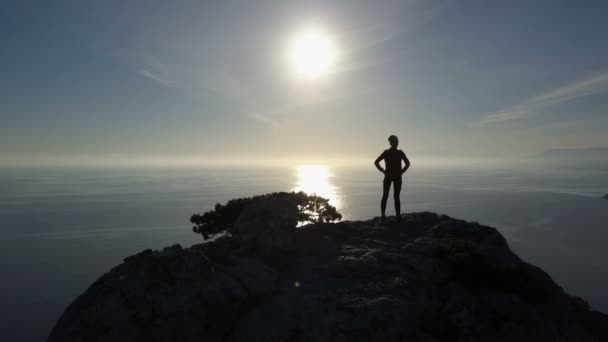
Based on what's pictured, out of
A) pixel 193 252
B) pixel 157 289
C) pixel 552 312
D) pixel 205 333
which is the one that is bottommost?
pixel 552 312

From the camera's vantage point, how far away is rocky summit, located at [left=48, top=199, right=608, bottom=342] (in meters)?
8.99

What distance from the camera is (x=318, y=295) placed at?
10.4m

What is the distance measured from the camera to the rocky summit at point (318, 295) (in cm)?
899

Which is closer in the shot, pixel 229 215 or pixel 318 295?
pixel 318 295

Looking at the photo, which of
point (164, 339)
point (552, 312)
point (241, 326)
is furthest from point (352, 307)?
point (552, 312)

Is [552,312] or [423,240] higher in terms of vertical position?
[423,240]

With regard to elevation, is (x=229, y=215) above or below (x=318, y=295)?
above

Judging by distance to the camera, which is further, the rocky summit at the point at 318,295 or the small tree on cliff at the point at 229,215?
the small tree on cliff at the point at 229,215

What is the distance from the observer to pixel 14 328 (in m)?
78.6

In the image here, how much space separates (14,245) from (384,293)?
233030 millimetres

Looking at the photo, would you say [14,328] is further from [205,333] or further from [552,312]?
[552,312]

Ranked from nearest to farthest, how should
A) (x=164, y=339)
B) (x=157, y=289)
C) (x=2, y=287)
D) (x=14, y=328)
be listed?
(x=164, y=339), (x=157, y=289), (x=14, y=328), (x=2, y=287)

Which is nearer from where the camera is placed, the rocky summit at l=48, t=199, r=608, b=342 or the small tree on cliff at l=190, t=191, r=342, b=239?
the rocky summit at l=48, t=199, r=608, b=342

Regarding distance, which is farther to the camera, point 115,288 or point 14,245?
point 14,245
